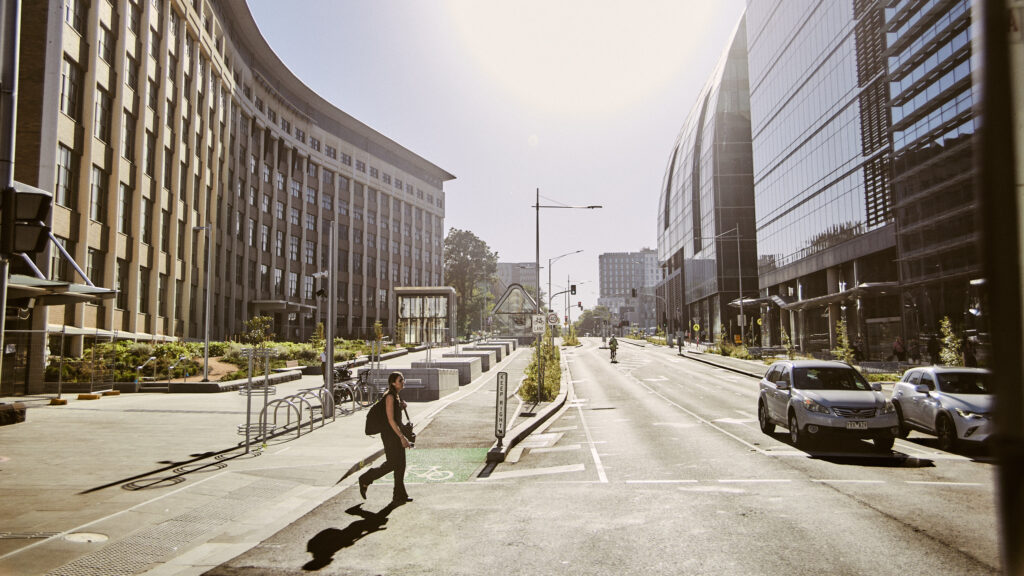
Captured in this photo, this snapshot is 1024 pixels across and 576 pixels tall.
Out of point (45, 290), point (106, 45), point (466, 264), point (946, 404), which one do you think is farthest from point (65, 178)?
point (466, 264)

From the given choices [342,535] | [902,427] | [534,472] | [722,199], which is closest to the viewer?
[342,535]

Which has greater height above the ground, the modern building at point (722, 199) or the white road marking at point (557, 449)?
the modern building at point (722, 199)

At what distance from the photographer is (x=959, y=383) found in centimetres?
1332

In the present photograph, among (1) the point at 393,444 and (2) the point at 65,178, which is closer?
(1) the point at 393,444

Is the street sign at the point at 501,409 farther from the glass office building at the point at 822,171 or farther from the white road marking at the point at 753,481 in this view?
the glass office building at the point at 822,171

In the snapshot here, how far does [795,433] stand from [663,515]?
6925mm

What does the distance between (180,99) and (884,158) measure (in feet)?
150

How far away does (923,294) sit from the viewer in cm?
3862

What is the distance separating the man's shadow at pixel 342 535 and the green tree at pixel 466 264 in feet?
340

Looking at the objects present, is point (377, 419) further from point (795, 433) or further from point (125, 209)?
point (125, 209)

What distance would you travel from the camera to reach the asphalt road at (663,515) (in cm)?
623

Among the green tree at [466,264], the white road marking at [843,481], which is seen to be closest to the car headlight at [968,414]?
the white road marking at [843,481]

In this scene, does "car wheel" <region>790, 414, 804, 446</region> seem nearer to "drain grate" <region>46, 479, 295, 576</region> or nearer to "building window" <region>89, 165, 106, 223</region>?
"drain grate" <region>46, 479, 295, 576</region>

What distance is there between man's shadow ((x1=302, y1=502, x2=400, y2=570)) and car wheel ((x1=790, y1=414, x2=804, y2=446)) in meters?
8.64
